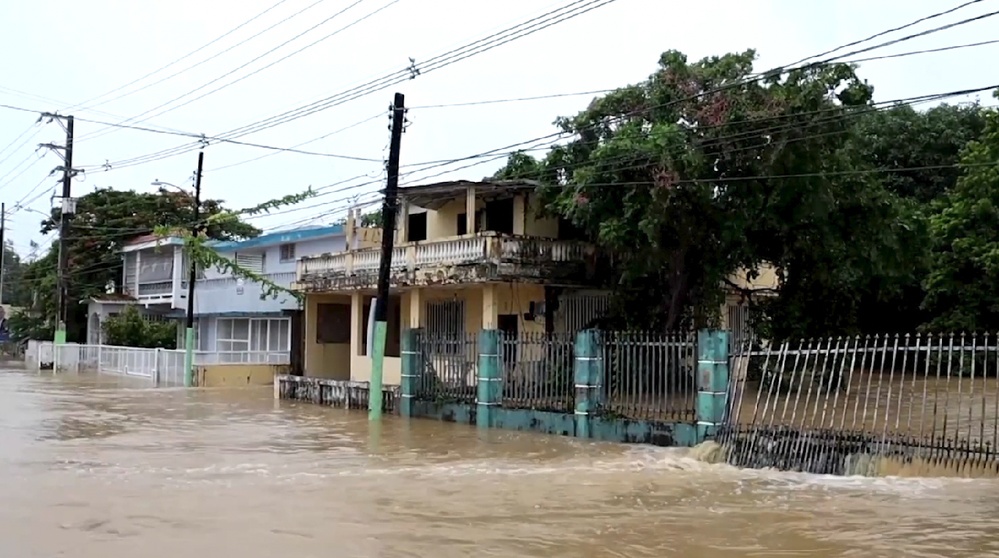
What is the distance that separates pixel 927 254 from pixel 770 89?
599 centimetres

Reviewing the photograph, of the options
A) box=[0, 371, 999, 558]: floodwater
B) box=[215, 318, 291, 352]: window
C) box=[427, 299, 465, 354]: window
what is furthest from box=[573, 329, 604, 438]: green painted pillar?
box=[215, 318, 291, 352]: window

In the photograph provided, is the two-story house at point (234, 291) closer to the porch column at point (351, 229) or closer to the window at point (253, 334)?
the window at point (253, 334)

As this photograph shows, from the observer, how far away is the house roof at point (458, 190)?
902 inches

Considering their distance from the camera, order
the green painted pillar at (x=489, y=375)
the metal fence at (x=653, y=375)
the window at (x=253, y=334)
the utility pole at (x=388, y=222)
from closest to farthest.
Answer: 1. the metal fence at (x=653, y=375)
2. the green painted pillar at (x=489, y=375)
3. the utility pole at (x=388, y=222)
4. the window at (x=253, y=334)

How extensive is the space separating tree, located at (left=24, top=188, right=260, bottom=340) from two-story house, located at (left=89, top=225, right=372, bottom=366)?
195 cm

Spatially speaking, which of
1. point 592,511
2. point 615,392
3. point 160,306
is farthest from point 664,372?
point 160,306

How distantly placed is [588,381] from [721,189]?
197 inches

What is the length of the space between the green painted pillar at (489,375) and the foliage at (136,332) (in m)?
25.6

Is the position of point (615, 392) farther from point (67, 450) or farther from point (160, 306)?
point (160, 306)

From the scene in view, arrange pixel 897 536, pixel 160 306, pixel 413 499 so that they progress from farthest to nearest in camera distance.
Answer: pixel 160 306 < pixel 413 499 < pixel 897 536

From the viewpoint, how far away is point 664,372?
616 inches

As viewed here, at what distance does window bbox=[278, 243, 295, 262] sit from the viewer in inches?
1419

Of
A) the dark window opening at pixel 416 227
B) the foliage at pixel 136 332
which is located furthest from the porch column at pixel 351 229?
the foliage at pixel 136 332

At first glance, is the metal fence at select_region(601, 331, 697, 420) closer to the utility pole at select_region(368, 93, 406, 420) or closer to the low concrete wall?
the utility pole at select_region(368, 93, 406, 420)
